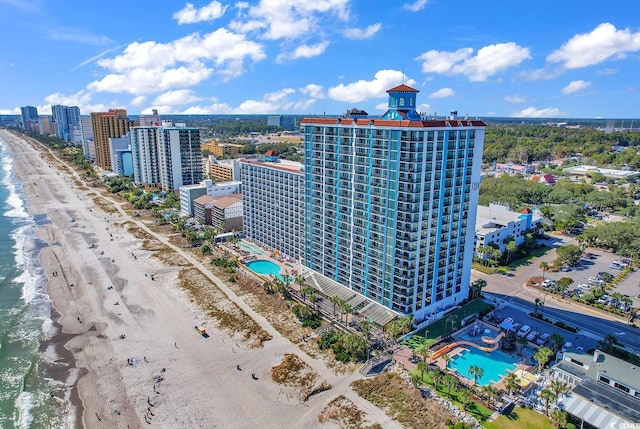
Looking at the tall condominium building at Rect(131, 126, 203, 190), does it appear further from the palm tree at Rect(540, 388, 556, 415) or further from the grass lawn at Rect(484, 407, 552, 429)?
the palm tree at Rect(540, 388, 556, 415)

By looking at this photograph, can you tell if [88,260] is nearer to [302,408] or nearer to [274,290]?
[274,290]

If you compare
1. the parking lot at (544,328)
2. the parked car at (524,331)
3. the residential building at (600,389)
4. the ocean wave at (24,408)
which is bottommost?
the ocean wave at (24,408)

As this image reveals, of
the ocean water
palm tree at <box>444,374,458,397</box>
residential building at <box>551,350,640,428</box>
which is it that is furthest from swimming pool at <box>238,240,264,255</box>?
residential building at <box>551,350,640,428</box>

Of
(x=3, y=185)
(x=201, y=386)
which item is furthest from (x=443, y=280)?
(x=3, y=185)

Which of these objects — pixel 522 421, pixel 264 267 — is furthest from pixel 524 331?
pixel 264 267

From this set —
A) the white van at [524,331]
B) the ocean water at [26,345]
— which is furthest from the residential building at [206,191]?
the white van at [524,331]

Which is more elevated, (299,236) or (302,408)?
(299,236)

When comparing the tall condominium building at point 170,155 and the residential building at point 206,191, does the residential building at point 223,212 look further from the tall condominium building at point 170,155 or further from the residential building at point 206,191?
the tall condominium building at point 170,155
